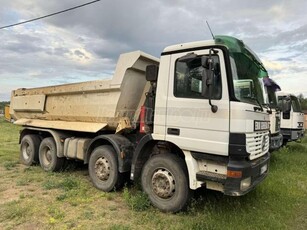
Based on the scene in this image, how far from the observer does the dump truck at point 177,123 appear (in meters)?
4.45

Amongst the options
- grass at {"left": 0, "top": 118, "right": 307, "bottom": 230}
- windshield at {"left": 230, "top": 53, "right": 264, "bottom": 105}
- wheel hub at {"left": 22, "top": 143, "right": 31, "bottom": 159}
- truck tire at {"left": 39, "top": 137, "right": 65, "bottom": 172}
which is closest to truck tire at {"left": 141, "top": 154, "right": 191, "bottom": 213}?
grass at {"left": 0, "top": 118, "right": 307, "bottom": 230}

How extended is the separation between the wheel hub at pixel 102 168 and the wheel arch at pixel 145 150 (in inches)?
33.6

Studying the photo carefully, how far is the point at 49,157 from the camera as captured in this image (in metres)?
8.17

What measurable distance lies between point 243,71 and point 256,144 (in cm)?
118

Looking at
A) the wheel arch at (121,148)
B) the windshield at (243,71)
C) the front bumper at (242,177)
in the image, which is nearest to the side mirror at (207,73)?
the windshield at (243,71)

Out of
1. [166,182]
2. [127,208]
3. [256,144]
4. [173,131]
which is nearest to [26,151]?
[127,208]

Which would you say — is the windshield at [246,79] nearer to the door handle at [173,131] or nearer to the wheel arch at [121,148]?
the door handle at [173,131]

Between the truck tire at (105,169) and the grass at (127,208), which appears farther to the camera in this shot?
the truck tire at (105,169)

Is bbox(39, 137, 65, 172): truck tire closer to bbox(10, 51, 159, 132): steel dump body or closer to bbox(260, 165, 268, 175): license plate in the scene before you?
bbox(10, 51, 159, 132): steel dump body

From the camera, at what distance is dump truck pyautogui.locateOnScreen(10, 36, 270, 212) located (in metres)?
4.45

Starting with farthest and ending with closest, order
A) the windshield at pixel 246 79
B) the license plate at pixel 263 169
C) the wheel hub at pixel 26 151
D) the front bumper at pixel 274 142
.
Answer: the wheel hub at pixel 26 151 → the front bumper at pixel 274 142 → the license plate at pixel 263 169 → the windshield at pixel 246 79

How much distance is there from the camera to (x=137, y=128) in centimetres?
619

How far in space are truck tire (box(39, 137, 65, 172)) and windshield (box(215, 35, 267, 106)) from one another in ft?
16.9

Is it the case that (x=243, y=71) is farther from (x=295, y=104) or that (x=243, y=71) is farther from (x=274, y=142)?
(x=295, y=104)
